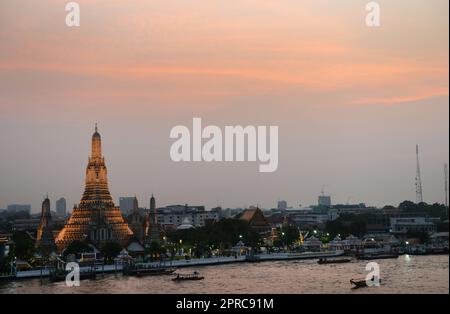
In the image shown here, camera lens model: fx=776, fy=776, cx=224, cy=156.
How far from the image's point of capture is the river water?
600 inches

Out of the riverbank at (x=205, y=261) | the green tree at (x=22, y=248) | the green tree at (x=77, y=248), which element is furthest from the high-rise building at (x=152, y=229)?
the green tree at (x=22, y=248)

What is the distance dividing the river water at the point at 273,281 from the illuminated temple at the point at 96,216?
4.19m

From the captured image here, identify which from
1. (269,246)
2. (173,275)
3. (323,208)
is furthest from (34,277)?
(323,208)

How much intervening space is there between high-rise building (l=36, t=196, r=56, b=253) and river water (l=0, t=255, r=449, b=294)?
405 cm

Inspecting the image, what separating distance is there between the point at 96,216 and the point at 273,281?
9.62 metres

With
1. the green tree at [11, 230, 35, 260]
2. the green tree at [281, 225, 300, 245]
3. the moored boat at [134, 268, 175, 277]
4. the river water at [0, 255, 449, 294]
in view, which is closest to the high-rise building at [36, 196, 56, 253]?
the green tree at [11, 230, 35, 260]

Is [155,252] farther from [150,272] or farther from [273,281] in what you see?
[273,281]

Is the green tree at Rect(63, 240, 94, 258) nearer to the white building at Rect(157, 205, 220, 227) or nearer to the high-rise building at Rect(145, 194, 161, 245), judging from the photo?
the high-rise building at Rect(145, 194, 161, 245)

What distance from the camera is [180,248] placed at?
25.9 metres

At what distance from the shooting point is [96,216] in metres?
24.9

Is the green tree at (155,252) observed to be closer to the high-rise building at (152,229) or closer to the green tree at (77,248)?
the green tree at (77,248)

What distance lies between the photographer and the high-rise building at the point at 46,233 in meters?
23.0
